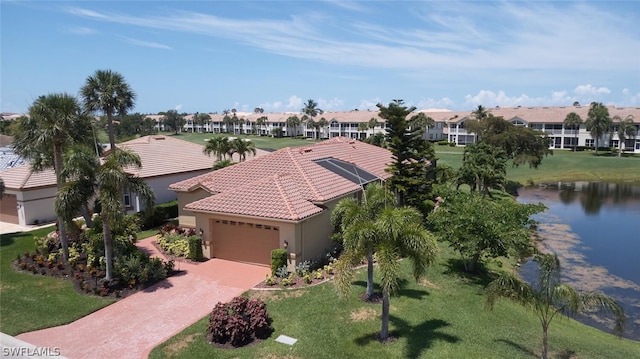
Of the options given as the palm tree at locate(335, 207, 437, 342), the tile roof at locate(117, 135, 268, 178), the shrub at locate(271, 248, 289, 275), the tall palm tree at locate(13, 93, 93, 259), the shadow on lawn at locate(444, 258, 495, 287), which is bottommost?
the shadow on lawn at locate(444, 258, 495, 287)

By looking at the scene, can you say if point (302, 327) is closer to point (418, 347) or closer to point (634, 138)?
point (418, 347)

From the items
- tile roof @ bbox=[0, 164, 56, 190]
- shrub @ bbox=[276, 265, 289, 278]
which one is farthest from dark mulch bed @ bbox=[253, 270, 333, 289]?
tile roof @ bbox=[0, 164, 56, 190]

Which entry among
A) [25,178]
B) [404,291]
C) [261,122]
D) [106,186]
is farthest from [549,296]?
[261,122]

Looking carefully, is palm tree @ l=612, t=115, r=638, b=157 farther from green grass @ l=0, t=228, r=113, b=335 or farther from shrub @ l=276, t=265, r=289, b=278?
green grass @ l=0, t=228, r=113, b=335

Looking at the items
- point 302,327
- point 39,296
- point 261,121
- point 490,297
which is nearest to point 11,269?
point 39,296

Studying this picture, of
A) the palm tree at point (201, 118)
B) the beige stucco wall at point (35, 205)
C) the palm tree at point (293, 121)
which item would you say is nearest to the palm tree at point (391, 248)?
the beige stucco wall at point (35, 205)
